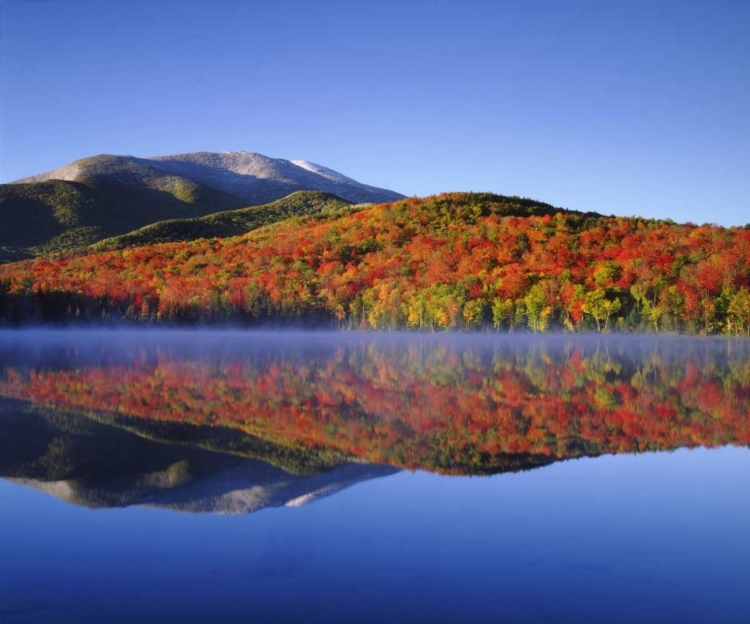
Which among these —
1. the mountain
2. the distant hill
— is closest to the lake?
the distant hill

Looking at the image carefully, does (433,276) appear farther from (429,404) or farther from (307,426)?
(307,426)

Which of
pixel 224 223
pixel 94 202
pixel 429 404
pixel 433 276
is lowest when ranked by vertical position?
pixel 429 404

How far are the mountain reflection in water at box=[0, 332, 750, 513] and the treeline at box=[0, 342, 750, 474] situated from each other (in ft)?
0.12

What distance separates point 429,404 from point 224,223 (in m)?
130

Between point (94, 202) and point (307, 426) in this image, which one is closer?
point (307, 426)

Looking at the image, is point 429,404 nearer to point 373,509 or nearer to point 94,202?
point 373,509

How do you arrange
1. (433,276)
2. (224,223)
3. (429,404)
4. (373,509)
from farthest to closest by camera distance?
1. (224,223)
2. (433,276)
3. (429,404)
4. (373,509)

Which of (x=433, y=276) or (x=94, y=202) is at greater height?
(x=94, y=202)

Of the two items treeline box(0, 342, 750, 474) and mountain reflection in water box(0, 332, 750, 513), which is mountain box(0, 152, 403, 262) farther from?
mountain reflection in water box(0, 332, 750, 513)

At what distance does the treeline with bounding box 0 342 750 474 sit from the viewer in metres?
10.4

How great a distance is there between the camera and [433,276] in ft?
241

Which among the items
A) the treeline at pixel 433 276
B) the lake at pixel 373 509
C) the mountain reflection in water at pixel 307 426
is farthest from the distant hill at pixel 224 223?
the lake at pixel 373 509

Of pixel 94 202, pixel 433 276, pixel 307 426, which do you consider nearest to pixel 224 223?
pixel 94 202

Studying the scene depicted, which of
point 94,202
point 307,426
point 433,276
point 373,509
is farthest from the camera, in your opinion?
point 94,202
